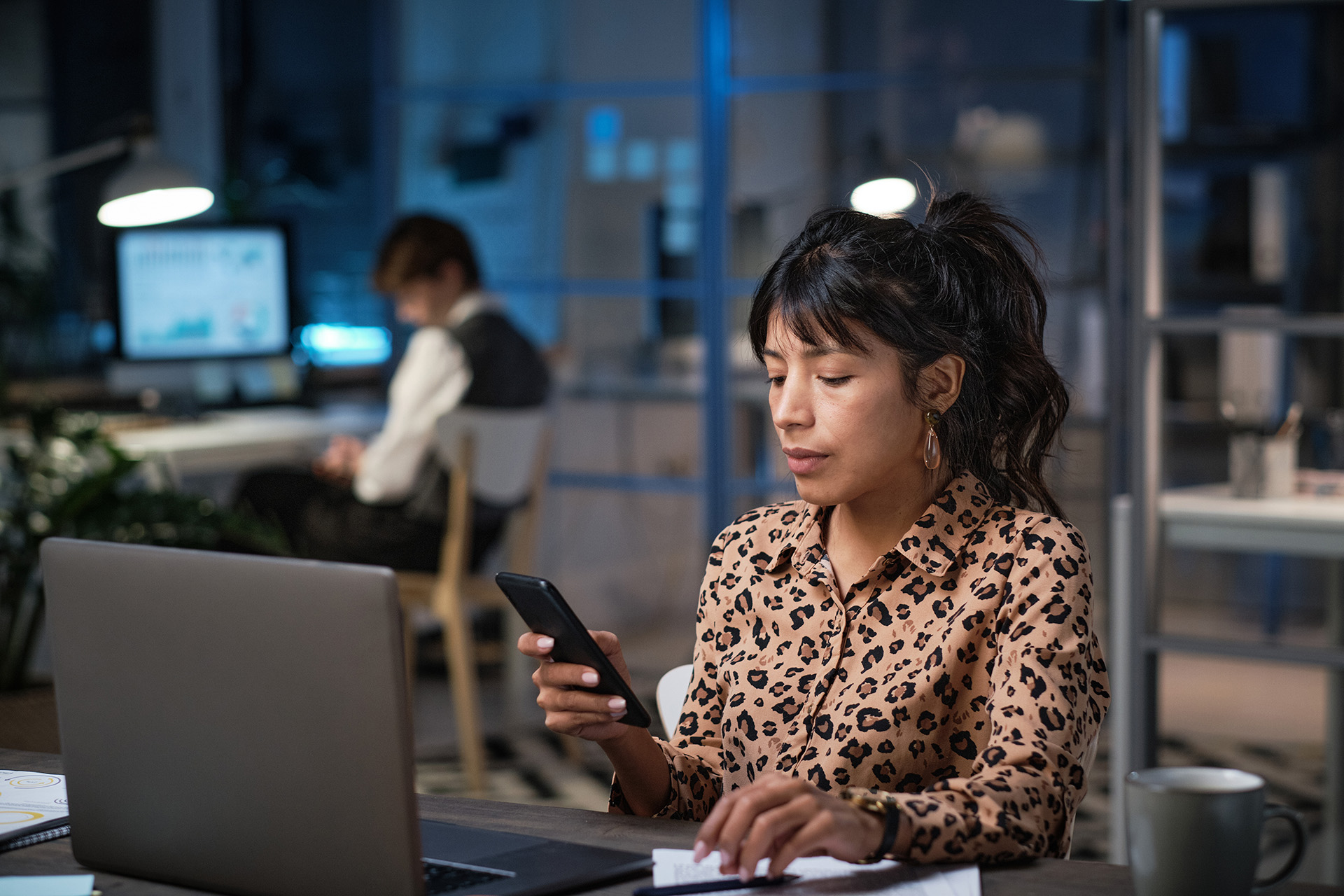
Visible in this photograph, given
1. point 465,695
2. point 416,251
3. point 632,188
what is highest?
point 632,188

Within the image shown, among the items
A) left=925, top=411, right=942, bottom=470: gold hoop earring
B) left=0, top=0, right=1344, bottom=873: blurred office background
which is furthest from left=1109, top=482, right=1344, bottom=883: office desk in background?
left=925, top=411, right=942, bottom=470: gold hoop earring

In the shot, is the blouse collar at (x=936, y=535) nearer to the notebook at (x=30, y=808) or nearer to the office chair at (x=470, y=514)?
the notebook at (x=30, y=808)

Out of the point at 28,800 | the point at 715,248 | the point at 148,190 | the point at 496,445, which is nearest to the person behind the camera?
the point at 28,800

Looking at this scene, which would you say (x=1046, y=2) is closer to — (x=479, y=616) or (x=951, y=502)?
(x=479, y=616)

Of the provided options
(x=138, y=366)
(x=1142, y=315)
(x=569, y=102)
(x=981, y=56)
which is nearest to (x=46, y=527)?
(x=138, y=366)

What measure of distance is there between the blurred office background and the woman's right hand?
10.0 ft

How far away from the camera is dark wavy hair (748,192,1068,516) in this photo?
132cm

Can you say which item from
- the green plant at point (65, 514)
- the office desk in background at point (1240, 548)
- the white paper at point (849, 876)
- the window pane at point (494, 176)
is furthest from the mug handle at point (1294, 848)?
the window pane at point (494, 176)

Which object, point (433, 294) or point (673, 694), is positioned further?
point (433, 294)

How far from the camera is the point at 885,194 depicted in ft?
14.2

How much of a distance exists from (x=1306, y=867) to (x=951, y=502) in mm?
2077

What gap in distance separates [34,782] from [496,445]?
2.34 meters

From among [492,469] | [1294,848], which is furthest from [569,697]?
[492,469]

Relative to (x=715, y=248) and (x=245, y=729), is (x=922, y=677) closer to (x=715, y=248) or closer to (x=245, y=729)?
(x=245, y=729)
